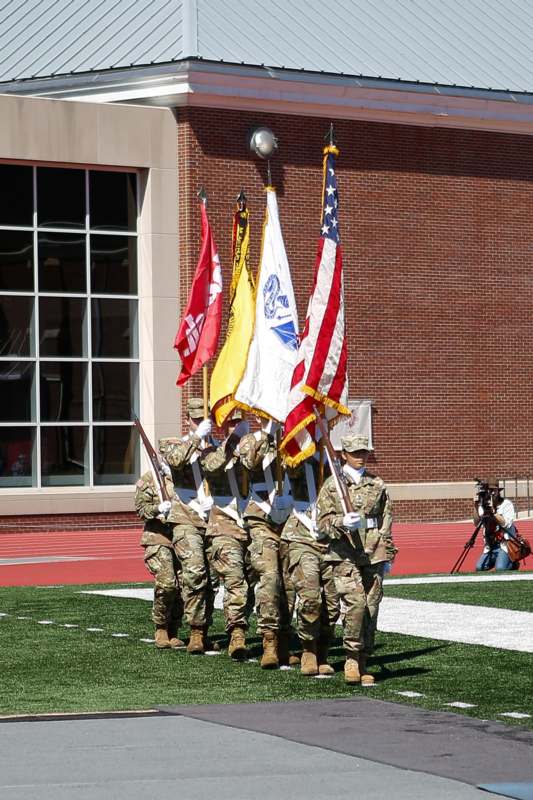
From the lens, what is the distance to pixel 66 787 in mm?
7887

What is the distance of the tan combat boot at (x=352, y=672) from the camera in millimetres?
11484

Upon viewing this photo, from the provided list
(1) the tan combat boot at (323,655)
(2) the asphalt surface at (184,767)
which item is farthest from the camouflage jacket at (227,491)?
(2) the asphalt surface at (184,767)

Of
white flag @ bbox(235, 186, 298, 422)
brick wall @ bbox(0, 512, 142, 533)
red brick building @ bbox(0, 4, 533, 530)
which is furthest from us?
Answer: red brick building @ bbox(0, 4, 533, 530)

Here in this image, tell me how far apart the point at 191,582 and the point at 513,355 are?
25026mm

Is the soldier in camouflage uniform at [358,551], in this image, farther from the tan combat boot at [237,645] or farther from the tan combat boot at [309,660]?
the tan combat boot at [237,645]

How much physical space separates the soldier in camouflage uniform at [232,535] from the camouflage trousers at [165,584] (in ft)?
2.00

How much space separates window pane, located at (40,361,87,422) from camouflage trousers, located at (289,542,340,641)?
71.1 feet

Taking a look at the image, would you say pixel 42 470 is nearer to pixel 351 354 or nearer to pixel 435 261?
pixel 351 354

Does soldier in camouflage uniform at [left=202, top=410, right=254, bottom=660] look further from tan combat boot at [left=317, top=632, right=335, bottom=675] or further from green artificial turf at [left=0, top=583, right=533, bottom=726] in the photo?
tan combat boot at [left=317, top=632, right=335, bottom=675]

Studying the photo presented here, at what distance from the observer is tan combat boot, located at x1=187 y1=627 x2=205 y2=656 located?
13391mm

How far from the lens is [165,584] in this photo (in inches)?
542

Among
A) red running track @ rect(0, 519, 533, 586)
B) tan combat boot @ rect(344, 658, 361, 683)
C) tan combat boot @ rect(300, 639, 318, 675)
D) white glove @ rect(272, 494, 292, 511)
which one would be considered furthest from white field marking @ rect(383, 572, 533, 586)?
tan combat boot @ rect(344, 658, 361, 683)

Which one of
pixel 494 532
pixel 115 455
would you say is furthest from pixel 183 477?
pixel 115 455

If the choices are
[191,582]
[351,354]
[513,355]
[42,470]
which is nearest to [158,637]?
[191,582]
